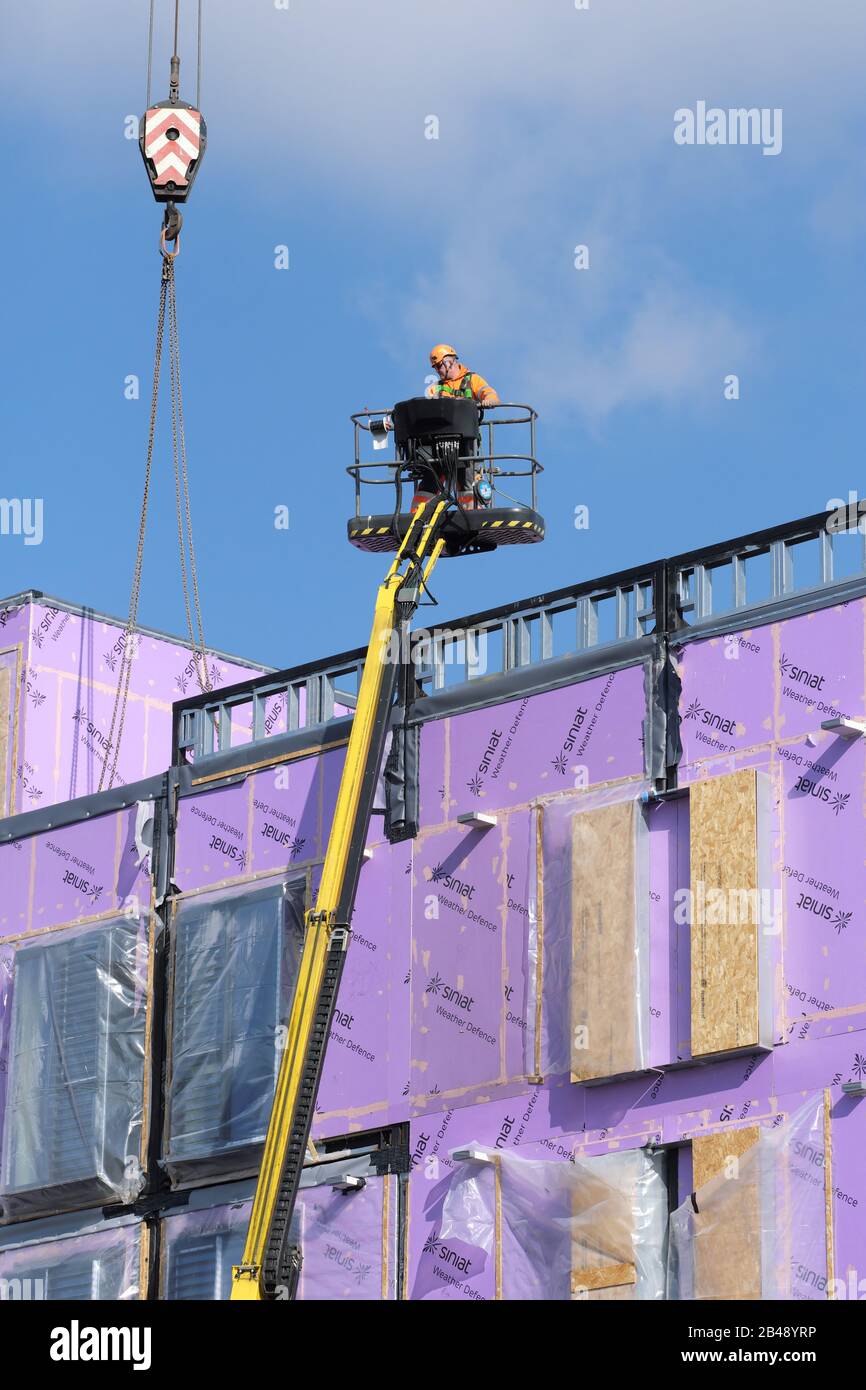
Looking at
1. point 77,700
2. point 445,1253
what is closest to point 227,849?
point 445,1253

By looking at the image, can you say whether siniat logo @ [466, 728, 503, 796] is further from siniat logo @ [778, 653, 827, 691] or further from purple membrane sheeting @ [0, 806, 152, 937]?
purple membrane sheeting @ [0, 806, 152, 937]

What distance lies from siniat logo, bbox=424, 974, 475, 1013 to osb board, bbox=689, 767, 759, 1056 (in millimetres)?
3257

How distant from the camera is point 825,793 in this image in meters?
29.4

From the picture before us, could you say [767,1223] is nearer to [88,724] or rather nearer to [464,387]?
[464,387]

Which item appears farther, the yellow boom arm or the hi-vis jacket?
the hi-vis jacket

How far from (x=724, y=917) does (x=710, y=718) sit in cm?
233

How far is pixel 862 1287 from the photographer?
27.5 meters

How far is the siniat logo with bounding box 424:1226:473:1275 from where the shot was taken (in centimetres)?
3084

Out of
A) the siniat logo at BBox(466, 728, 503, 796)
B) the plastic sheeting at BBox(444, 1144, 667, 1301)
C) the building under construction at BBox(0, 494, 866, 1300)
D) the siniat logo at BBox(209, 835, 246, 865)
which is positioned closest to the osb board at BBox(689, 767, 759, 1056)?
the building under construction at BBox(0, 494, 866, 1300)

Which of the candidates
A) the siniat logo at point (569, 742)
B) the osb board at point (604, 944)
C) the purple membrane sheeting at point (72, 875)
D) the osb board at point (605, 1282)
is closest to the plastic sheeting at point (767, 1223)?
the osb board at point (605, 1282)

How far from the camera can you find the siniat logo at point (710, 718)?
99.8 feet

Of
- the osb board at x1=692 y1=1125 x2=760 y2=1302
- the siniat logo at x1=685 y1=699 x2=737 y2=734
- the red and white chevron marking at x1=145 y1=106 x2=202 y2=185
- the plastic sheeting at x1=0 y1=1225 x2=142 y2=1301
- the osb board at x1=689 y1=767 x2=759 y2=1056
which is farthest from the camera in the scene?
the red and white chevron marking at x1=145 y1=106 x2=202 y2=185

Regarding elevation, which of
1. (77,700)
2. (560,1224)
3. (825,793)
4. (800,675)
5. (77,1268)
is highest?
(77,700)

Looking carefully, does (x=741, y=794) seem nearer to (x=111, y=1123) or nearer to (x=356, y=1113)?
(x=356, y=1113)
